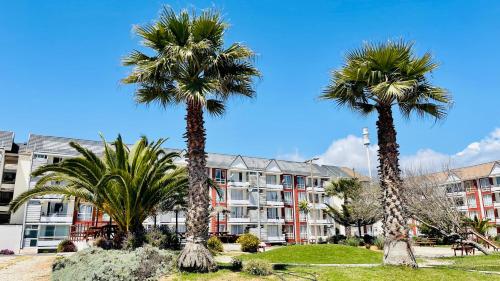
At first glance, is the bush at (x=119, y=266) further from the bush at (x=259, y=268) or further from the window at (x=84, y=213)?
the window at (x=84, y=213)

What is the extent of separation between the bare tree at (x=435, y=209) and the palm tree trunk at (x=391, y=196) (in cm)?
1048

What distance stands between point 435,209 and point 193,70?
2089 cm

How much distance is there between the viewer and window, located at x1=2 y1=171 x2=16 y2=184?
47522mm

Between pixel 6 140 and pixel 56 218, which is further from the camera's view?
pixel 6 140

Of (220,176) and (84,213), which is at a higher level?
(220,176)

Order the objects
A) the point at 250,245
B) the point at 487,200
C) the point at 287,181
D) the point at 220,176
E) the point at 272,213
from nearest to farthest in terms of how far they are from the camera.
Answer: the point at 250,245 → the point at 220,176 → the point at 272,213 → the point at 487,200 → the point at 287,181

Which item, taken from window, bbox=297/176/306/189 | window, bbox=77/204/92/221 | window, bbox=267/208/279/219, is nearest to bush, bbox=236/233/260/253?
window, bbox=77/204/92/221

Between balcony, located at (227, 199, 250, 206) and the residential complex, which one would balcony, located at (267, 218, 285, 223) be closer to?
balcony, located at (227, 199, 250, 206)

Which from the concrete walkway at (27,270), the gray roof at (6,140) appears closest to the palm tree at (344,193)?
the concrete walkway at (27,270)

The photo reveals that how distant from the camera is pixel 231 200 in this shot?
56.0 metres

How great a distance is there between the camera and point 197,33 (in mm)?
14164

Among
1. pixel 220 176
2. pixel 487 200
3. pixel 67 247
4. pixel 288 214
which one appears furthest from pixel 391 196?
pixel 487 200

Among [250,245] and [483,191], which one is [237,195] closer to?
[250,245]

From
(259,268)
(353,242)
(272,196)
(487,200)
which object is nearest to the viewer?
(259,268)
